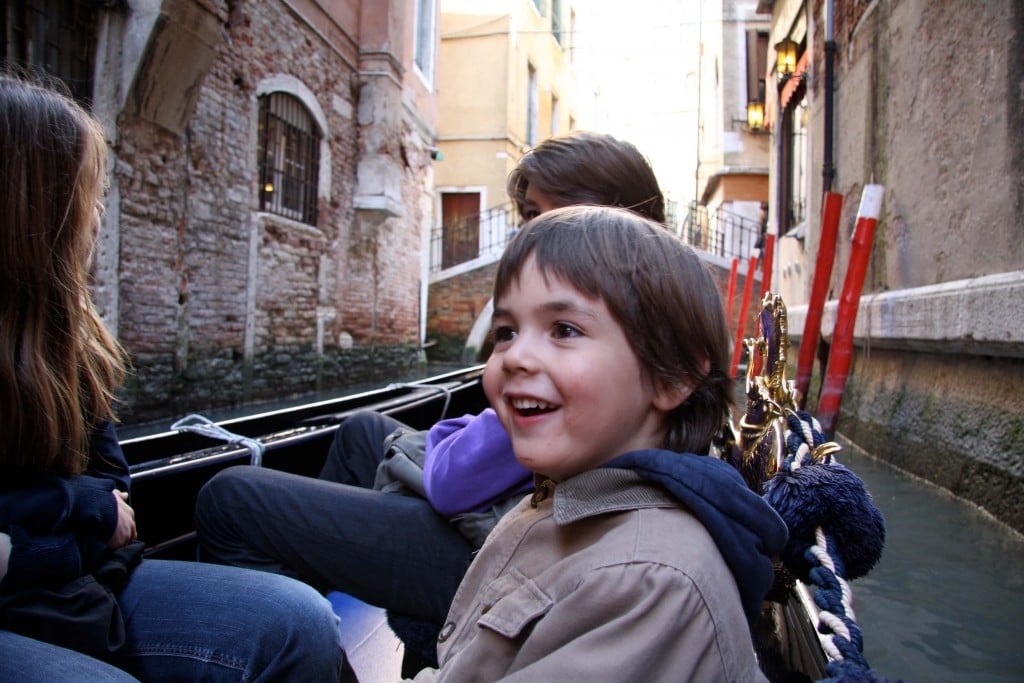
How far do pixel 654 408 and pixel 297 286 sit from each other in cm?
785

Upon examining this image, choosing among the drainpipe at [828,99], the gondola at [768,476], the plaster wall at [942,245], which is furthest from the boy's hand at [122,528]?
the drainpipe at [828,99]

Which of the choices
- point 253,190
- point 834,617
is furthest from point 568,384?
point 253,190

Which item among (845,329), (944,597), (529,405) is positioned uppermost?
(845,329)

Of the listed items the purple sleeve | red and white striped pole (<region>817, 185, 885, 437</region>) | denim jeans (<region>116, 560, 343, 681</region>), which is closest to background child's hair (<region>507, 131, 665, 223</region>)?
the purple sleeve

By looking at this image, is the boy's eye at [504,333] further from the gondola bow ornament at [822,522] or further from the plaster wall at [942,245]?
the plaster wall at [942,245]

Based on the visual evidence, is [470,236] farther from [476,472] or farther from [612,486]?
[612,486]

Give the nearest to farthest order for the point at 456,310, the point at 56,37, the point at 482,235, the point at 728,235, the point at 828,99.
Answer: the point at 56,37, the point at 828,99, the point at 456,310, the point at 728,235, the point at 482,235

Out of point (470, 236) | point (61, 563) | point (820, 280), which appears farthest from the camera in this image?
point (470, 236)

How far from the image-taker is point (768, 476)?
125 centimetres

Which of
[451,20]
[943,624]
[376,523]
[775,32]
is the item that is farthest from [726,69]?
[376,523]

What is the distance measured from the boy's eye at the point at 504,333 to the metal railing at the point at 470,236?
14829 millimetres

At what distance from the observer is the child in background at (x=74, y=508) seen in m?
1.00

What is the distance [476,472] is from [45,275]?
2.26 ft

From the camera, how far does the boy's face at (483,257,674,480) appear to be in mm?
794
